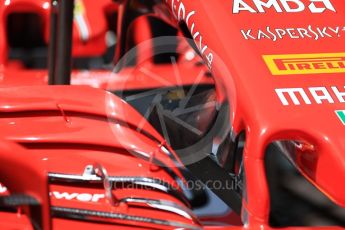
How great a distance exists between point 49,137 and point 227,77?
342 millimetres

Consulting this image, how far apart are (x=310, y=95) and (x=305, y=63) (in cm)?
8

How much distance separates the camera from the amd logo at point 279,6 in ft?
4.43

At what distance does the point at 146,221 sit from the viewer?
108cm

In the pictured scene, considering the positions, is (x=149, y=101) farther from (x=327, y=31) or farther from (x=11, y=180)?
(x=11, y=180)

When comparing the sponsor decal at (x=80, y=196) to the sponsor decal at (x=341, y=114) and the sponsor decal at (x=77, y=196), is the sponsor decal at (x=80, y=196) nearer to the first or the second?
the sponsor decal at (x=77, y=196)

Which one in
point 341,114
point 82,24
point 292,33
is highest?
point 292,33

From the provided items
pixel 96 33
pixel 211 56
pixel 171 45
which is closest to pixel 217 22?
pixel 211 56

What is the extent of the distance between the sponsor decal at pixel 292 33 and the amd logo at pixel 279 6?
44 mm

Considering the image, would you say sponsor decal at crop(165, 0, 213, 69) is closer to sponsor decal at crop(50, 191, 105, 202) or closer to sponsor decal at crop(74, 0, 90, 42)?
sponsor decal at crop(50, 191, 105, 202)

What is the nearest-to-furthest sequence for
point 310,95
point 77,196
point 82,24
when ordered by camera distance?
point 77,196 < point 310,95 < point 82,24

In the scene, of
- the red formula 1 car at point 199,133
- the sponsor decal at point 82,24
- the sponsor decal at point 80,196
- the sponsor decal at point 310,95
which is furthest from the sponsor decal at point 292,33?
the sponsor decal at point 82,24

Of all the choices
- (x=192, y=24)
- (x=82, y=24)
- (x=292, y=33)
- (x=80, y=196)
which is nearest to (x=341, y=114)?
(x=292, y=33)

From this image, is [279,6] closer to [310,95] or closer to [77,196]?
[310,95]

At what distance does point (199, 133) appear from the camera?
130 cm
